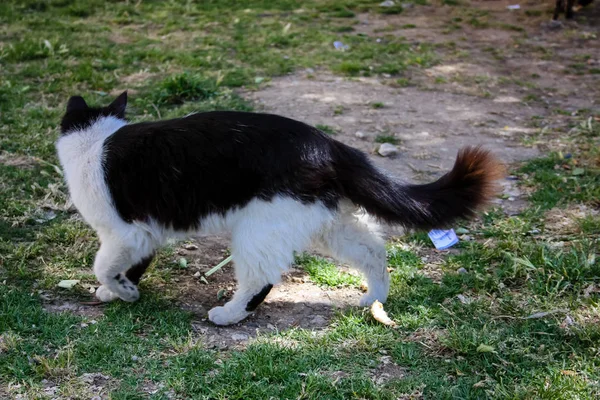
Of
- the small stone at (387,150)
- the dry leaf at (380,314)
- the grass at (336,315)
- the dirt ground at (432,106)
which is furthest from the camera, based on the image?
the small stone at (387,150)

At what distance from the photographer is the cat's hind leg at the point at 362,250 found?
3525 millimetres

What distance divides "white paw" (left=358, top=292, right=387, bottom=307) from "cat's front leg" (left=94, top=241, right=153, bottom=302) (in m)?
1.21

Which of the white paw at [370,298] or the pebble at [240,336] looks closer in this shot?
the pebble at [240,336]

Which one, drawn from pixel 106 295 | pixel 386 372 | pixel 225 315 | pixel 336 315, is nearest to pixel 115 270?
pixel 106 295

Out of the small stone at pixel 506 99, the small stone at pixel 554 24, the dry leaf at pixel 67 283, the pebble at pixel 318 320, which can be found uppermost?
the small stone at pixel 554 24

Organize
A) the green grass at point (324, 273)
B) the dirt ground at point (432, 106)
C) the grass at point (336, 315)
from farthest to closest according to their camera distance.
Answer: the green grass at point (324, 273)
the dirt ground at point (432, 106)
the grass at point (336, 315)

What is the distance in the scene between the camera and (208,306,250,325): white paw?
11.1 ft

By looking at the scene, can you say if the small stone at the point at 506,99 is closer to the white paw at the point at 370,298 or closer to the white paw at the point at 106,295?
the white paw at the point at 370,298

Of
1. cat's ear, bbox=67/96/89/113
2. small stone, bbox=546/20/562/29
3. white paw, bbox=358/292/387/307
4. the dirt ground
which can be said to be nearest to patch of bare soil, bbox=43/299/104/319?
the dirt ground

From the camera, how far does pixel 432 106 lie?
6602 millimetres

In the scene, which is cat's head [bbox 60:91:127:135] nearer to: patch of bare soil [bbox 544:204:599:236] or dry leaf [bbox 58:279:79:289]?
dry leaf [bbox 58:279:79:289]

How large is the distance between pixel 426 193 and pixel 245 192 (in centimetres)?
96

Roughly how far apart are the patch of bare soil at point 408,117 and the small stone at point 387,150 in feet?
0.16

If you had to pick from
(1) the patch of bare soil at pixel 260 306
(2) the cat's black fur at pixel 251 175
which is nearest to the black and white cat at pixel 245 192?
(2) the cat's black fur at pixel 251 175
